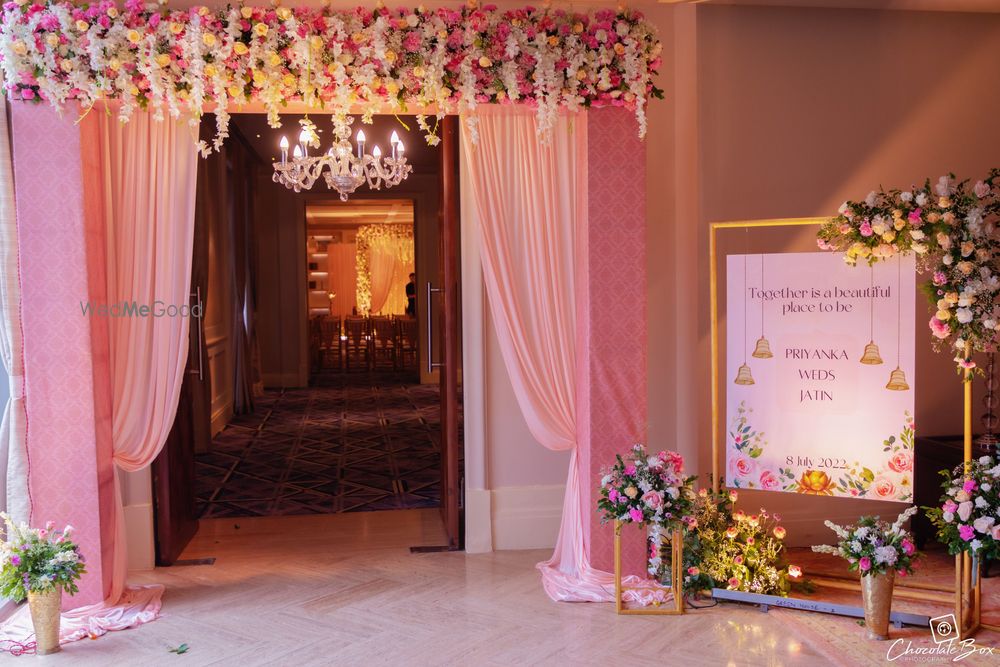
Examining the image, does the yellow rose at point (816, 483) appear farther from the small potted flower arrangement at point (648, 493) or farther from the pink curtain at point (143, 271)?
the pink curtain at point (143, 271)

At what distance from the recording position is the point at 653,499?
4.05m

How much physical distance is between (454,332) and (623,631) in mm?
1941

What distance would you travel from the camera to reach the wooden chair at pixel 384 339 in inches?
598

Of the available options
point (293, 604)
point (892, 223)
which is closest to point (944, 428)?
point (892, 223)

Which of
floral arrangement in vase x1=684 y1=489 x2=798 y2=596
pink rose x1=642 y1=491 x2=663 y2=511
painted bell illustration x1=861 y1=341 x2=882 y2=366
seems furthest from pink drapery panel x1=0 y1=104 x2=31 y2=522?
painted bell illustration x1=861 y1=341 x2=882 y2=366

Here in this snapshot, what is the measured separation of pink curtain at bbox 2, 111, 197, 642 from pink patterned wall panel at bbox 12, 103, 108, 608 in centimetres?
15

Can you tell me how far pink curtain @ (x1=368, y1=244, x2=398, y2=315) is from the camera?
18.6 metres

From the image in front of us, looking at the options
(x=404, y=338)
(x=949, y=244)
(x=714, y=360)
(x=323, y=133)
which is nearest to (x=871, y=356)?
(x=949, y=244)

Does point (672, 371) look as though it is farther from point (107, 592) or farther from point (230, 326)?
→ point (230, 326)

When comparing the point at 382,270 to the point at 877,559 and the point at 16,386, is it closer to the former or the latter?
the point at 16,386

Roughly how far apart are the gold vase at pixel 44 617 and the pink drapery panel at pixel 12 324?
0.55m

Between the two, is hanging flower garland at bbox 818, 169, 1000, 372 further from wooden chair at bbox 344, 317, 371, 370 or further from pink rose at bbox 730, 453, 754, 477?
wooden chair at bbox 344, 317, 371, 370

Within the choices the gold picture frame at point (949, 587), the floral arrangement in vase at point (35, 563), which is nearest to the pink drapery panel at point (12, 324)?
the floral arrangement in vase at point (35, 563)

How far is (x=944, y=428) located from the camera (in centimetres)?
539
